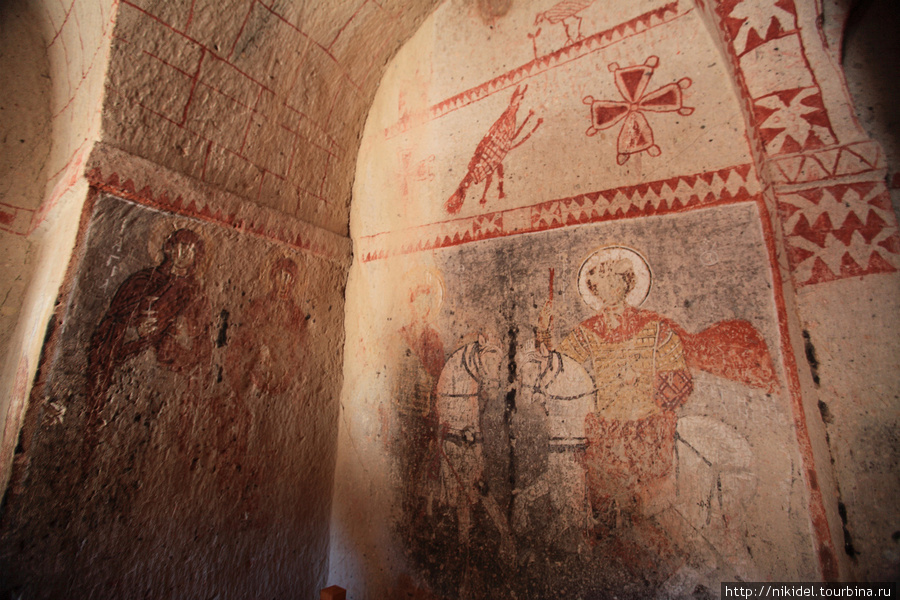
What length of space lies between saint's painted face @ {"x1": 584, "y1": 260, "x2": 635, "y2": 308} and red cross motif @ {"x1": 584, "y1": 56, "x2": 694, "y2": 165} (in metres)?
0.49

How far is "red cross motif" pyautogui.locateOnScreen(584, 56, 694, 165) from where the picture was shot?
1751 millimetres

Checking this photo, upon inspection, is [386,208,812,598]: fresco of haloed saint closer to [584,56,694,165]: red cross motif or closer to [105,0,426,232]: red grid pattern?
[584,56,694,165]: red cross motif

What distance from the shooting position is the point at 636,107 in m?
1.82

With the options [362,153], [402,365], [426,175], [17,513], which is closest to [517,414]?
[402,365]

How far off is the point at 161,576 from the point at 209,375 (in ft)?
2.74

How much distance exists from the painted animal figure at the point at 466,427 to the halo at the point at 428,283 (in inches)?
11.9

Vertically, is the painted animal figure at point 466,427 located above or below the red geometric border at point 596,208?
below

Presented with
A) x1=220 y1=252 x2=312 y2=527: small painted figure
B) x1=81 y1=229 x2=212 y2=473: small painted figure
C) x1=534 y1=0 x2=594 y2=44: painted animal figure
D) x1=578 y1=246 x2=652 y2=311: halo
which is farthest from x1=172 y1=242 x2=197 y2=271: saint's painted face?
x1=534 y1=0 x2=594 y2=44: painted animal figure

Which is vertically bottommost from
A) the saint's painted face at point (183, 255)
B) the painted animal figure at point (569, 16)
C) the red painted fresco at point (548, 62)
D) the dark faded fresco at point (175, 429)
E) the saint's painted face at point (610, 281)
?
the dark faded fresco at point (175, 429)

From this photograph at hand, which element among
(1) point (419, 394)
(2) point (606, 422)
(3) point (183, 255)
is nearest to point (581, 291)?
(2) point (606, 422)

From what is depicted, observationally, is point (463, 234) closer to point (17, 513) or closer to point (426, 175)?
point (426, 175)

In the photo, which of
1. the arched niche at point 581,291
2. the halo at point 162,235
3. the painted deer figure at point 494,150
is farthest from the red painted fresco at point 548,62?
the halo at point 162,235

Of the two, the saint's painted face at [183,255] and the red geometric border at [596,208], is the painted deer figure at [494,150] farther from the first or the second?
the saint's painted face at [183,255]

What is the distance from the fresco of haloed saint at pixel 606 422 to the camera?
4.72 feet
